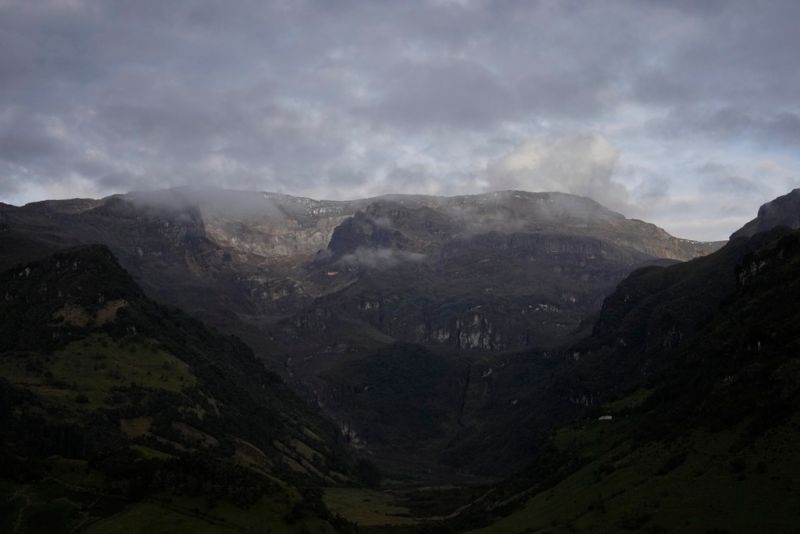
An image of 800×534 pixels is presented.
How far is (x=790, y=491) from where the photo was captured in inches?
4104

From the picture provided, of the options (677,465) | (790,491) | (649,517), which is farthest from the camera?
(677,465)

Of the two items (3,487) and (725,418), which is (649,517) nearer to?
(725,418)

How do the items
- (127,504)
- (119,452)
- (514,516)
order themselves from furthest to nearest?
(514,516) < (119,452) < (127,504)

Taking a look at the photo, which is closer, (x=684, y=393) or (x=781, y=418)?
(x=781, y=418)

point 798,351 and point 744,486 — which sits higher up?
point 798,351

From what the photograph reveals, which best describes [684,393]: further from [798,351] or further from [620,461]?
[798,351]

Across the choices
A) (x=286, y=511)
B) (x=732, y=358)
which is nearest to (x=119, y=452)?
(x=286, y=511)

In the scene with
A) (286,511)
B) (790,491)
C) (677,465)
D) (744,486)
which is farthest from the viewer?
(286,511)

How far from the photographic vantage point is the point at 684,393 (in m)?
195

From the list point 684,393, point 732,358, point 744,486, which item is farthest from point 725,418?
point 684,393

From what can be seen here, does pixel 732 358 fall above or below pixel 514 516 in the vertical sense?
above

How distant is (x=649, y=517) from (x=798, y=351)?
44322 mm

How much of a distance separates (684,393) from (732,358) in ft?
72.8

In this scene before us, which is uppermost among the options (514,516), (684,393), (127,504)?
(684,393)
